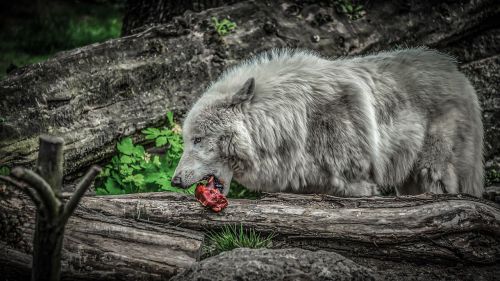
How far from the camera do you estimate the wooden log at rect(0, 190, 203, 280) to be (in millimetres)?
3158

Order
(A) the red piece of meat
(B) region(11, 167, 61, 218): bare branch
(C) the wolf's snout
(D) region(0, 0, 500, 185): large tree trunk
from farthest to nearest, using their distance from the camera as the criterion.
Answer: (D) region(0, 0, 500, 185): large tree trunk < (C) the wolf's snout < (A) the red piece of meat < (B) region(11, 167, 61, 218): bare branch

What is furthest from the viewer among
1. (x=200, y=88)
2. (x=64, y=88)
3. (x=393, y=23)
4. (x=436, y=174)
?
(x=393, y=23)

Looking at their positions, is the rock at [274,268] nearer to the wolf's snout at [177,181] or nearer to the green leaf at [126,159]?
the wolf's snout at [177,181]

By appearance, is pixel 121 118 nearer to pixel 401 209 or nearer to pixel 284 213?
pixel 284 213

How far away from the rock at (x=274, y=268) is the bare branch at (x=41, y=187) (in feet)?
3.36

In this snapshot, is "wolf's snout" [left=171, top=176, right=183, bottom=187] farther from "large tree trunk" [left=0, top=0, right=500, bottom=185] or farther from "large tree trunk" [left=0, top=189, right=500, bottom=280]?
"large tree trunk" [left=0, top=0, right=500, bottom=185]

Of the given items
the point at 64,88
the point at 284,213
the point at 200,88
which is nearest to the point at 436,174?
the point at 284,213

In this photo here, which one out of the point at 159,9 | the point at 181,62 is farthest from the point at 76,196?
the point at 159,9

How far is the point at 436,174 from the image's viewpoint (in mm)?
4648

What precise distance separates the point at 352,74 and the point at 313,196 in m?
1.44

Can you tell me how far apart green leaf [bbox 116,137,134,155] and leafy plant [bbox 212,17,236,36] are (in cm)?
171

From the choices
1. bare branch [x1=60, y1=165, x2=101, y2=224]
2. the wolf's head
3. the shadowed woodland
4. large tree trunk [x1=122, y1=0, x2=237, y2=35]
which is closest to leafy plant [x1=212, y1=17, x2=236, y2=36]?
the shadowed woodland

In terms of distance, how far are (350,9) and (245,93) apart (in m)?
2.72

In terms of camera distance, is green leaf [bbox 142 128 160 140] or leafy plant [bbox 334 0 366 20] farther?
leafy plant [bbox 334 0 366 20]
